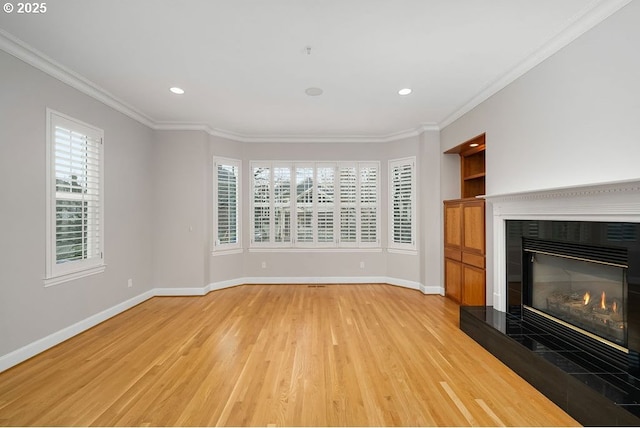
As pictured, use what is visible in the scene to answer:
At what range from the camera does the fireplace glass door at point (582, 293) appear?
212 cm

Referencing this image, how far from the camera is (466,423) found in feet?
5.99

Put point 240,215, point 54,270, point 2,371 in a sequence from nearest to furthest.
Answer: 1. point 2,371
2. point 54,270
3. point 240,215

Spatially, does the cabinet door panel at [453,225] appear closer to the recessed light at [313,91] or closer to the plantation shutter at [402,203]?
the plantation shutter at [402,203]

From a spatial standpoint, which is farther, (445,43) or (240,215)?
(240,215)

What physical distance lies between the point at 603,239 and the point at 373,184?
3.75 metres

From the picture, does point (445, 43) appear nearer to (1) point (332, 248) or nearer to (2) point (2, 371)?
(1) point (332, 248)

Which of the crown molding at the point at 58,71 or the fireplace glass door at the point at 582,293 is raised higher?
the crown molding at the point at 58,71

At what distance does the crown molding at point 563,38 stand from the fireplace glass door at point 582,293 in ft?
6.09

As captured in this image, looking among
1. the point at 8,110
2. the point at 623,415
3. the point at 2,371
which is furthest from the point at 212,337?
the point at 623,415

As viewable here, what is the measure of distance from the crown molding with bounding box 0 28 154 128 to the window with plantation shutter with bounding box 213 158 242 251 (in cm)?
→ 158

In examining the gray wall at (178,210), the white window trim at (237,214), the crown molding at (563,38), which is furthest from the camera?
the white window trim at (237,214)

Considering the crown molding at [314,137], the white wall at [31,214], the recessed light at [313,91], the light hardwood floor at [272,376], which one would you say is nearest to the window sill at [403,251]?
the light hardwood floor at [272,376]

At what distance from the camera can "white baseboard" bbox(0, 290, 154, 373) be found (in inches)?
100

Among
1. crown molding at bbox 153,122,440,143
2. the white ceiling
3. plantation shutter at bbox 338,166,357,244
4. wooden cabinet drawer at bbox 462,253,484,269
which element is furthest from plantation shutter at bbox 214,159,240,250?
wooden cabinet drawer at bbox 462,253,484,269
